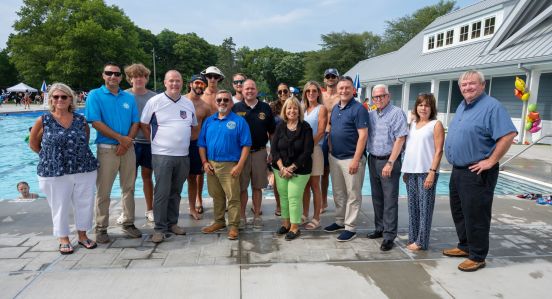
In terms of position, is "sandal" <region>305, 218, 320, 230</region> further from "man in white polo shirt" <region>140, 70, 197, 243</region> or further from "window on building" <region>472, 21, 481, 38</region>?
"window on building" <region>472, 21, 481, 38</region>

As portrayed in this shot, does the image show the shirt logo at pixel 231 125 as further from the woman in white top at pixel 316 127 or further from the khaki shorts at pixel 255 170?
the woman in white top at pixel 316 127

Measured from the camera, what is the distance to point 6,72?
46656mm

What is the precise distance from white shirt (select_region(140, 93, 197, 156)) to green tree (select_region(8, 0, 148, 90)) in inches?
1368

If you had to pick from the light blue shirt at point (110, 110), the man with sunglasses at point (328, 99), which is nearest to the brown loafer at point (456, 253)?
the man with sunglasses at point (328, 99)

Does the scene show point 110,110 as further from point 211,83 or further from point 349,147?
point 349,147

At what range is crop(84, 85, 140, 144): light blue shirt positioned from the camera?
369cm

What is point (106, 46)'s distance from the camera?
3531cm

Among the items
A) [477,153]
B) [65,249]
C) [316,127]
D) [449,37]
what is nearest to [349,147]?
[316,127]

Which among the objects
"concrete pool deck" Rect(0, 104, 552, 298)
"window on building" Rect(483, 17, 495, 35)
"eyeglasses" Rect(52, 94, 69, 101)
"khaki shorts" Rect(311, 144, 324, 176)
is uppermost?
"window on building" Rect(483, 17, 495, 35)

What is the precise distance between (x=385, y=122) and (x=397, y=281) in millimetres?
1636

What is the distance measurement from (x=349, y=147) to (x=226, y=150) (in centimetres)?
141

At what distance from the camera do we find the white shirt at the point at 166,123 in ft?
12.8

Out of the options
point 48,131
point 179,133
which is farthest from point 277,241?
point 48,131

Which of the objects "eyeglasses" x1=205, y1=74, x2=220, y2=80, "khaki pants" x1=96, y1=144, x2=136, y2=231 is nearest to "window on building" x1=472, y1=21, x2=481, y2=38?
"eyeglasses" x1=205, y1=74, x2=220, y2=80
